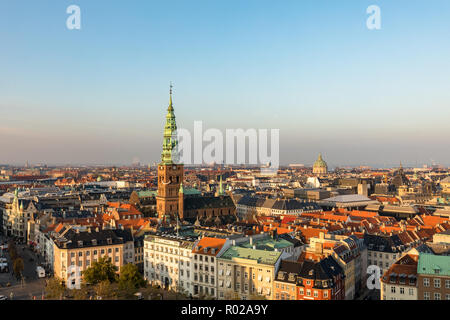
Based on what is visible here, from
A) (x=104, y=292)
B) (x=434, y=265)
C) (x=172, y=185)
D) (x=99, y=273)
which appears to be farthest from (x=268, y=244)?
(x=172, y=185)

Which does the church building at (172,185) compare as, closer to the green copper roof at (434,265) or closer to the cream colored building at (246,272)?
the cream colored building at (246,272)

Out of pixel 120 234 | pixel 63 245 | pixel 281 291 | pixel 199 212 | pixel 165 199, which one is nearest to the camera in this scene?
pixel 281 291

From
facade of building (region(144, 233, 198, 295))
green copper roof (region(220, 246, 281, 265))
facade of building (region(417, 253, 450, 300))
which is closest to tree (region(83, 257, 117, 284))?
facade of building (region(144, 233, 198, 295))

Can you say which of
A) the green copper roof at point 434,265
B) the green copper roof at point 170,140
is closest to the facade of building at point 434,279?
the green copper roof at point 434,265

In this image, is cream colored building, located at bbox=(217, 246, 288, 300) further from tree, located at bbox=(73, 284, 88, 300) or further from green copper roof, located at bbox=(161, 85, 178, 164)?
green copper roof, located at bbox=(161, 85, 178, 164)
